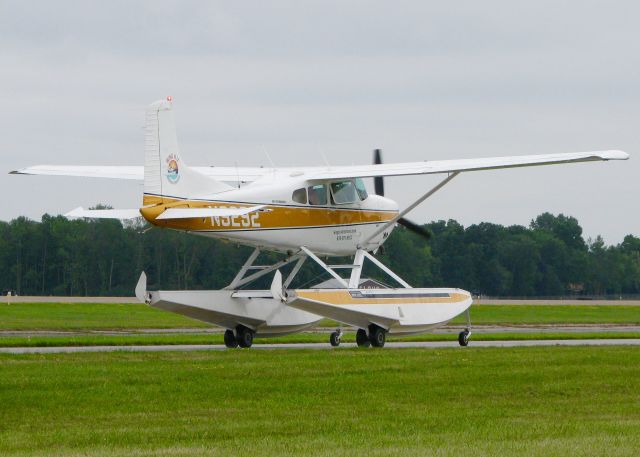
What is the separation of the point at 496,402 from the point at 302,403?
289cm

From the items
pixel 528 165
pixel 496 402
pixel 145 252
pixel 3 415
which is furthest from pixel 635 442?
pixel 145 252

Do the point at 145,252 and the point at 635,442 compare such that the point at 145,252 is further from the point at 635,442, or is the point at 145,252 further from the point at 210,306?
the point at 635,442

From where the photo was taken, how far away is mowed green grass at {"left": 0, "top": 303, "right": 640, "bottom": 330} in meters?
48.4

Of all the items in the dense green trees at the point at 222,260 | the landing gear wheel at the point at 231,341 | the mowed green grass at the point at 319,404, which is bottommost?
the mowed green grass at the point at 319,404

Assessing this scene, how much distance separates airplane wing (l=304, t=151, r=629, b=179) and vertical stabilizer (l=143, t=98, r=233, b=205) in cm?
327

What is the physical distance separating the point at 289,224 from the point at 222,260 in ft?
222

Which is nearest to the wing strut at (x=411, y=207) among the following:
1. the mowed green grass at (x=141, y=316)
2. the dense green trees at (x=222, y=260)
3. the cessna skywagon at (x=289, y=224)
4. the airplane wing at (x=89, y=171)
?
the cessna skywagon at (x=289, y=224)

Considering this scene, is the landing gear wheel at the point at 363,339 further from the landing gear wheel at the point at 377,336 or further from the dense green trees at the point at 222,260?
the dense green trees at the point at 222,260

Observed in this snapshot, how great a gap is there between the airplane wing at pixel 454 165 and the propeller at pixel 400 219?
257 cm

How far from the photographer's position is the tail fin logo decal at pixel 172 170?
90.7 ft

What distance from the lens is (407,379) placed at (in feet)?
68.1

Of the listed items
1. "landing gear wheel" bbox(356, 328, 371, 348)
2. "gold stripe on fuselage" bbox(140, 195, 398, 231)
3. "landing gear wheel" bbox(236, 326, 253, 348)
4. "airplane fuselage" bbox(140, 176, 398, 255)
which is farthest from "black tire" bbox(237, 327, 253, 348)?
"gold stripe on fuselage" bbox(140, 195, 398, 231)

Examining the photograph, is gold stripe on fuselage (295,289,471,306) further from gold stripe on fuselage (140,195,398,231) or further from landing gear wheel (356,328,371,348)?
gold stripe on fuselage (140,195,398,231)

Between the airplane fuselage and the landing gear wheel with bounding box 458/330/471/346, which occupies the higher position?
the airplane fuselage
